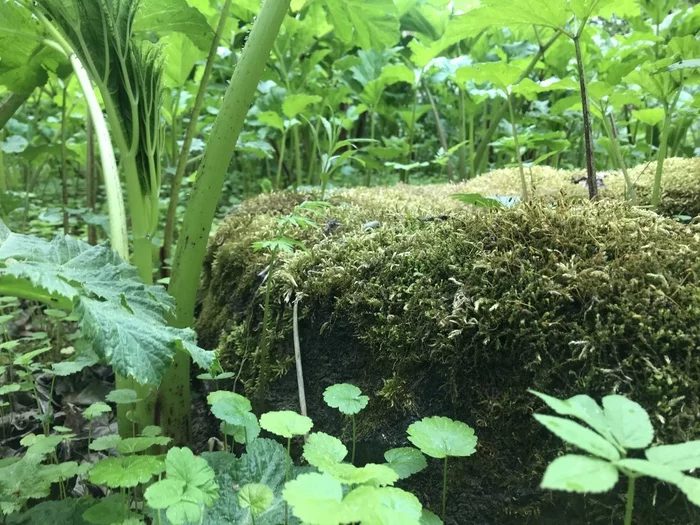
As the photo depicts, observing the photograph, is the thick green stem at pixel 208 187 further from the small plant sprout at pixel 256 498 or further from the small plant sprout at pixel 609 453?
the small plant sprout at pixel 609 453

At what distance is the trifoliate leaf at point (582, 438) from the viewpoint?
1.65 feet

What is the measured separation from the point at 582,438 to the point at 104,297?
77cm

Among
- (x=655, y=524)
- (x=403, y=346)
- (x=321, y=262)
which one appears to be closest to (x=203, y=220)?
(x=321, y=262)

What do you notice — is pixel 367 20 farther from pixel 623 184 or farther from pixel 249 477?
pixel 249 477

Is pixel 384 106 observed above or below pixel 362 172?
above

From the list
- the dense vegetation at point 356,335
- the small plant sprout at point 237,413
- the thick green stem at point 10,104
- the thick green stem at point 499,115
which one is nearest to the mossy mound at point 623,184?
→ the dense vegetation at point 356,335

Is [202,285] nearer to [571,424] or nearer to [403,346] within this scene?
[403,346]

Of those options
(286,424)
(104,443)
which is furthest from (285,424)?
(104,443)

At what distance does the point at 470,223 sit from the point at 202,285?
4.22ft

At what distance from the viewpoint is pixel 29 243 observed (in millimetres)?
890

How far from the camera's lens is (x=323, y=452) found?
31.4 inches

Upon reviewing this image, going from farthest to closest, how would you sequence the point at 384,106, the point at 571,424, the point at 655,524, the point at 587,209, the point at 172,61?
1. the point at 384,106
2. the point at 172,61
3. the point at 587,209
4. the point at 655,524
5. the point at 571,424

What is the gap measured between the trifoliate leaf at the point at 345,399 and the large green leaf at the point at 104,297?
0.26 metres

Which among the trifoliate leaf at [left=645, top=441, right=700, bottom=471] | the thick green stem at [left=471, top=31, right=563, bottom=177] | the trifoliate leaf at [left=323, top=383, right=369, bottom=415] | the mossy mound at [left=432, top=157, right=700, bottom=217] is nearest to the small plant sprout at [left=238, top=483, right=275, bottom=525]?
the trifoliate leaf at [left=323, top=383, right=369, bottom=415]
